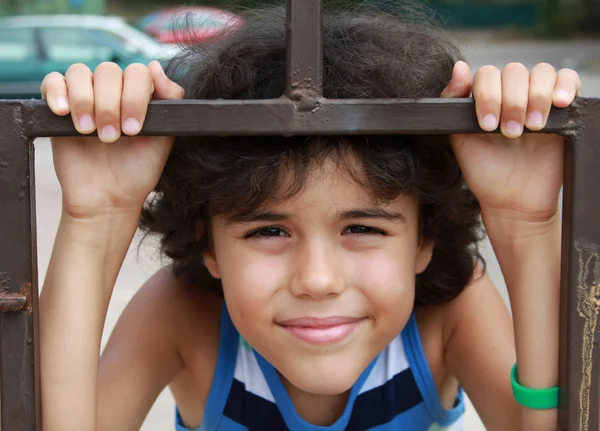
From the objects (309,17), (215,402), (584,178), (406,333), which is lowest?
(215,402)

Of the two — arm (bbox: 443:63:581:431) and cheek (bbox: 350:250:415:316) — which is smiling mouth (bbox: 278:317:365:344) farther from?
arm (bbox: 443:63:581:431)

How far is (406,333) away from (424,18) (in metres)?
0.64

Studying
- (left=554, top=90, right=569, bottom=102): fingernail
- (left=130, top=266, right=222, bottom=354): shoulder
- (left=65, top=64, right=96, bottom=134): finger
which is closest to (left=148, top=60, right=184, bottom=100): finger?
(left=65, top=64, right=96, bottom=134): finger

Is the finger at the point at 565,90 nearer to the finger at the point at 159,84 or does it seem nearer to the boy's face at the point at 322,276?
the boy's face at the point at 322,276

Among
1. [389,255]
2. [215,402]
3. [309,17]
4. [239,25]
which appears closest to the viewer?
[309,17]

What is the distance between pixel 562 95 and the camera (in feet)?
3.70

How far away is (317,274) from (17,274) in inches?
17.3

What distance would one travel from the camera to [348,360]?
1.47 m

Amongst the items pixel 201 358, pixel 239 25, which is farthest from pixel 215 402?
pixel 239 25

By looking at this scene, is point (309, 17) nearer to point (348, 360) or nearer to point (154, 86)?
point (154, 86)

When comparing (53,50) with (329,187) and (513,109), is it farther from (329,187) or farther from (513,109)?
(513,109)

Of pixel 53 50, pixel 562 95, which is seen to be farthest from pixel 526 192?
pixel 53 50

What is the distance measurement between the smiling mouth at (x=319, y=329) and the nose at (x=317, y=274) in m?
0.06

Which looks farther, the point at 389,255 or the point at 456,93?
the point at 389,255
